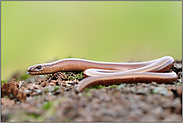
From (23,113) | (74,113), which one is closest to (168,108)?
(74,113)

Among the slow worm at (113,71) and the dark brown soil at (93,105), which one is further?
the slow worm at (113,71)

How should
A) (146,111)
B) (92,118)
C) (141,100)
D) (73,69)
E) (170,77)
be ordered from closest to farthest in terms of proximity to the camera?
(92,118)
(146,111)
(141,100)
(170,77)
(73,69)

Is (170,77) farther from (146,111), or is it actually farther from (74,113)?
(74,113)

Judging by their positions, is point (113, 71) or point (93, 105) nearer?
point (93, 105)

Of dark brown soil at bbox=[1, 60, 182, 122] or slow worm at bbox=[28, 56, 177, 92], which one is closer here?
dark brown soil at bbox=[1, 60, 182, 122]
